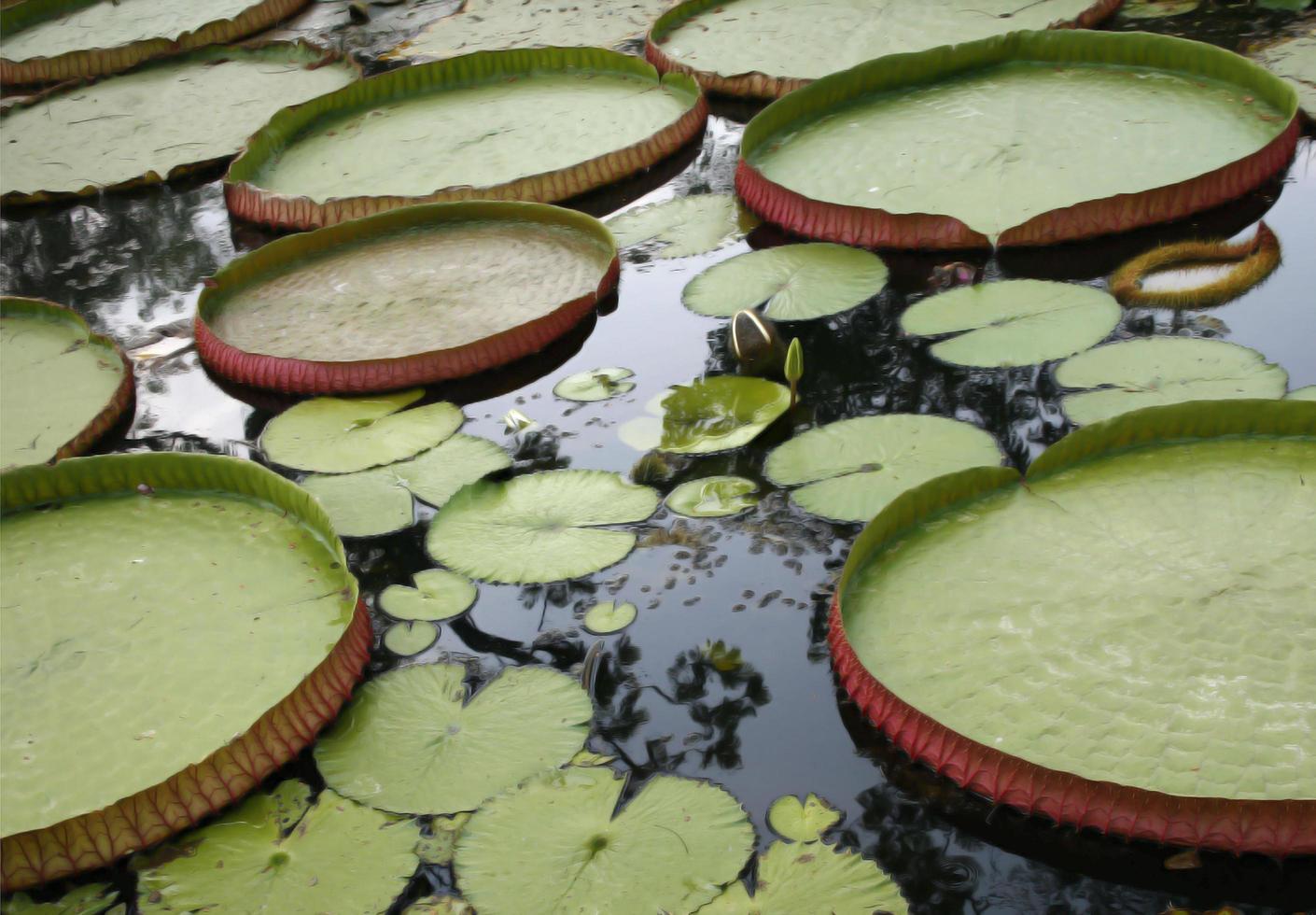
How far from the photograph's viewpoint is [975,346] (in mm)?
2656

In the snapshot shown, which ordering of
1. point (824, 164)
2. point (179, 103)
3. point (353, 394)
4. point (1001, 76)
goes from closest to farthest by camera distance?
point (353, 394), point (824, 164), point (1001, 76), point (179, 103)

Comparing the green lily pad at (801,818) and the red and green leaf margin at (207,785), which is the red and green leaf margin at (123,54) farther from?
the green lily pad at (801,818)

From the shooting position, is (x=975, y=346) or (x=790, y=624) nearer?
(x=790, y=624)

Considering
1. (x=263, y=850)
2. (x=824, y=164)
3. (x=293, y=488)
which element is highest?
(x=824, y=164)

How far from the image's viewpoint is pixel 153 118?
15.2 feet

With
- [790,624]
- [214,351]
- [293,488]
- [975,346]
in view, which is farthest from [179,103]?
[790,624]

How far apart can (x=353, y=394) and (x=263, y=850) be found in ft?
4.33

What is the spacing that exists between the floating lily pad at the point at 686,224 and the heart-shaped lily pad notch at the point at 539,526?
109cm

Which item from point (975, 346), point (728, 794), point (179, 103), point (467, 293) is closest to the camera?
point (728, 794)

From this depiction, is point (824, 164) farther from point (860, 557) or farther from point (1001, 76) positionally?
point (860, 557)

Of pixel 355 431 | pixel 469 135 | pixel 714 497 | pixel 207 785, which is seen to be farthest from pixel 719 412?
pixel 469 135

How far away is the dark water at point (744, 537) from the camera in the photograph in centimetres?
163

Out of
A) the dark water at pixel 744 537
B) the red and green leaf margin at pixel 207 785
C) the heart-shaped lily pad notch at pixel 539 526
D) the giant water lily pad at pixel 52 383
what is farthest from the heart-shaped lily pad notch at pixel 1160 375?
the giant water lily pad at pixel 52 383

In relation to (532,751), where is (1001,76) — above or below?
above
